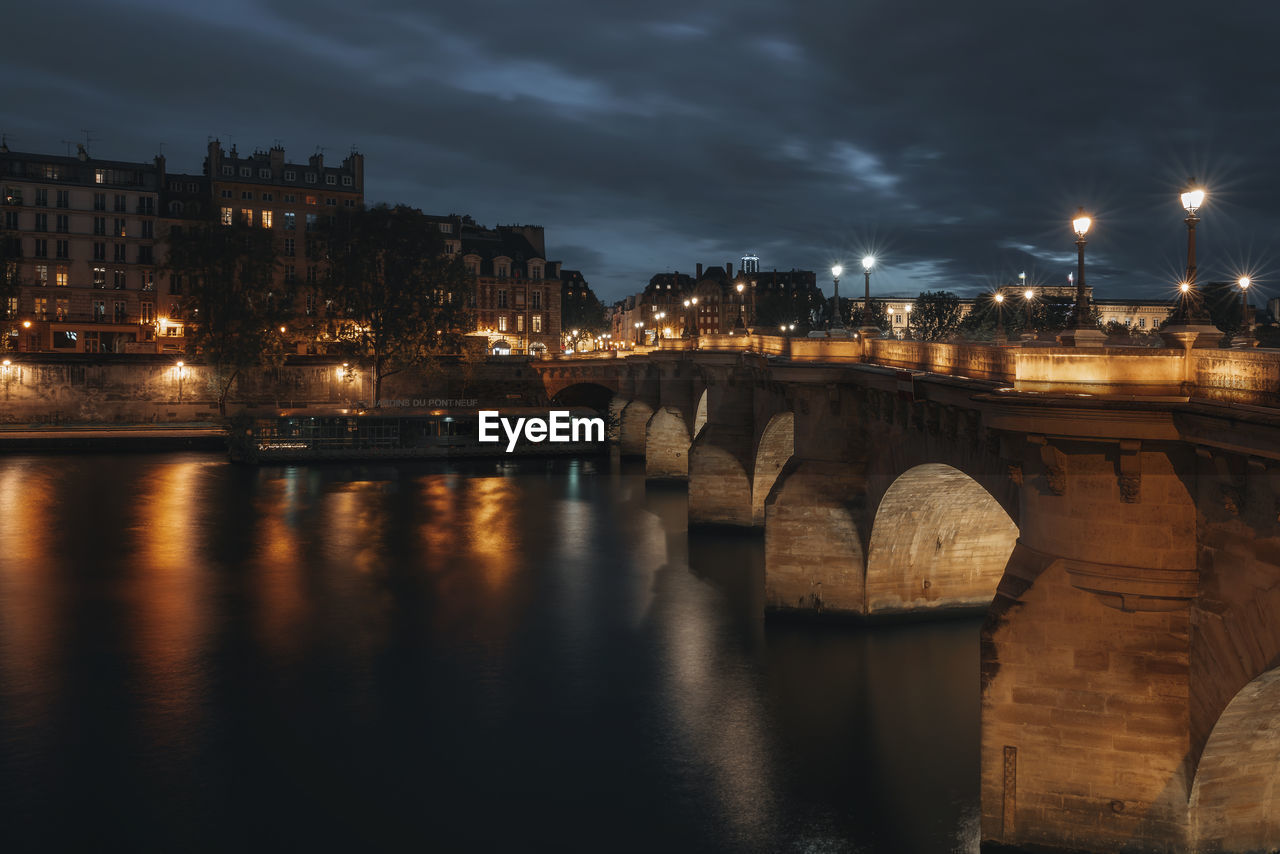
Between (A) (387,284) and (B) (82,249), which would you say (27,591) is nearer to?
(A) (387,284)

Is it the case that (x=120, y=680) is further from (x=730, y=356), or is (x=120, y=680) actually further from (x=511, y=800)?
(x=730, y=356)

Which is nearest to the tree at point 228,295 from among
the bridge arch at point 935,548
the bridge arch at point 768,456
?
the bridge arch at point 768,456

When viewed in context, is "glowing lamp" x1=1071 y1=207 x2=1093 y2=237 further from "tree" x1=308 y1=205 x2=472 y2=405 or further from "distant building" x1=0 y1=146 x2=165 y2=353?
"distant building" x1=0 y1=146 x2=165 y2=353

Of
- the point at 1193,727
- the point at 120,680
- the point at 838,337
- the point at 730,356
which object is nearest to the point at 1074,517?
the point at 1193,727

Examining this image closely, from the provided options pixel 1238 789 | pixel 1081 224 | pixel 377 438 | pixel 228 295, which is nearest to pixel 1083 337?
→ pixel 1081 224

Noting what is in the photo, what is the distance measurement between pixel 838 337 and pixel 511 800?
2126 cm

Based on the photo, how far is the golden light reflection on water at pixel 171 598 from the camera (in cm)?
2798

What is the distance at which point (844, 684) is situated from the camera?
2847 cm

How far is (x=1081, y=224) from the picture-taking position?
15.7m

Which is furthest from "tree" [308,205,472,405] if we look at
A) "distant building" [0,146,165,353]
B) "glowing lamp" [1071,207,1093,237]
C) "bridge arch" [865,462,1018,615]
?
"glowing lamp" [1071,207,1093,237]

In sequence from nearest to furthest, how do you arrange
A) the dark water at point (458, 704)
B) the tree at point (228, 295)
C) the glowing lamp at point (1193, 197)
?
the glowing lamp at point (1193, 197) < the dark water at point (458, 704) < the tree at point (228, 295)
